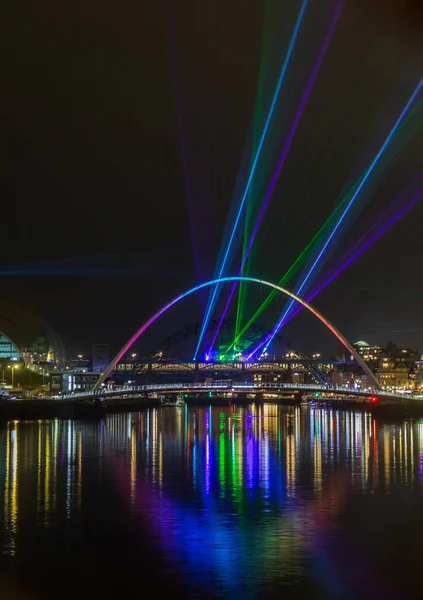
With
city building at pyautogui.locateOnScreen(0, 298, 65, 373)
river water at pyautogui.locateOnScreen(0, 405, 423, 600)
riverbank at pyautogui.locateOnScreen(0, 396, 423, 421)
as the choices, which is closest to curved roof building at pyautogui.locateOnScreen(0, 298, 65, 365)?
city building at pyautogui.locateOnScreen(0, 298, 65, 373)

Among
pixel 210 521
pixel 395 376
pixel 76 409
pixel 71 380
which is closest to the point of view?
pixel 210 521

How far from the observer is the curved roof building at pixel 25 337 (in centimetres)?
11062

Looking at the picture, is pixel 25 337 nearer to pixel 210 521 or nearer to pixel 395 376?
pixel 395 376

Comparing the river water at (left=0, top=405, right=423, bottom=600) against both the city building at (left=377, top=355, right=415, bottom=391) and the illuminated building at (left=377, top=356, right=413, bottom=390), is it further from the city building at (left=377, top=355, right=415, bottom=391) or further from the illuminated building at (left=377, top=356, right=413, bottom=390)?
the illuminated building at (left=377, top=356, right=413, bottom=390)

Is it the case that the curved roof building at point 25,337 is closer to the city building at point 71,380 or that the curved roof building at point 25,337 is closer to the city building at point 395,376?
the city building at point 71,380

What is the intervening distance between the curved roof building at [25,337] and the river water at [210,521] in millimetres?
65272

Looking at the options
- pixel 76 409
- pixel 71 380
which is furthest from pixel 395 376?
pixel 76 409

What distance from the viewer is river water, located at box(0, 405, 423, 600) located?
17531 mm

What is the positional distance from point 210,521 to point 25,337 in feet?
348

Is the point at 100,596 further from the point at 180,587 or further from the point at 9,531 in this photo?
the point at 9,531

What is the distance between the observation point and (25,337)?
12600 cm

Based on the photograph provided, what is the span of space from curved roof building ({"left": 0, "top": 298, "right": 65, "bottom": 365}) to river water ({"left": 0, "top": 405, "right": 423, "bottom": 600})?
2570 inches

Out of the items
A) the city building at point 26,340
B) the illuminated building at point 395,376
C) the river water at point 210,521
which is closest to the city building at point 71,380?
the city building at point 26,340

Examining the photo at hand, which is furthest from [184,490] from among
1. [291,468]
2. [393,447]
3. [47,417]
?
[47,417]
